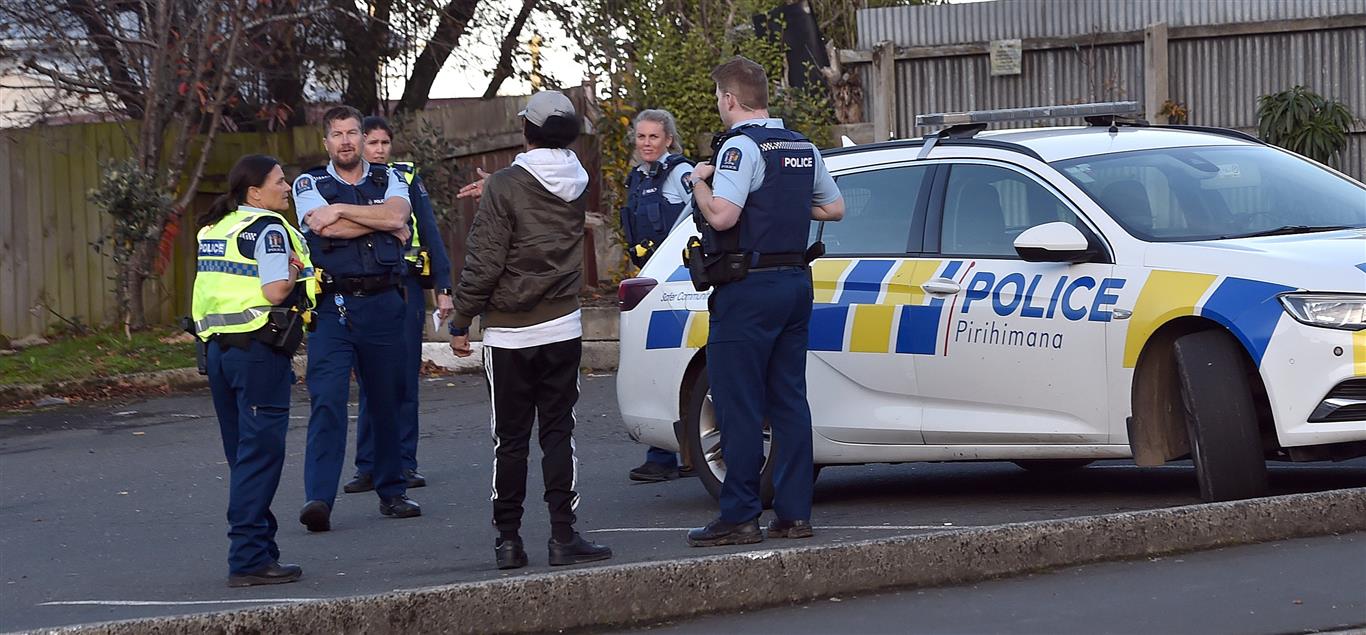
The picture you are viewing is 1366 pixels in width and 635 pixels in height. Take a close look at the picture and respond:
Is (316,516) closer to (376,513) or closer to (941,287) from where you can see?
(376,513)

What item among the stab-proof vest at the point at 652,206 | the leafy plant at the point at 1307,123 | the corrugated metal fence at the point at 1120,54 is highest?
the corrugated metal fence at the point at 1120,54

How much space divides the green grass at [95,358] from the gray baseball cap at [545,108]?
27.8ft

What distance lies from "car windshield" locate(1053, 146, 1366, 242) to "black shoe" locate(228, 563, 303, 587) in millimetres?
3439

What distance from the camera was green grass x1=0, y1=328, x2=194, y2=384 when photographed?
14.0 m

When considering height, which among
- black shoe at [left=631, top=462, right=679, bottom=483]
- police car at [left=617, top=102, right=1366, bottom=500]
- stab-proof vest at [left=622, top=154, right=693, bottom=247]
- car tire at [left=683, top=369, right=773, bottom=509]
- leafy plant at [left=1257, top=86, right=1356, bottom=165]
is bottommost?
black shoe at [left=631, top=462, right=679, bottom=483]

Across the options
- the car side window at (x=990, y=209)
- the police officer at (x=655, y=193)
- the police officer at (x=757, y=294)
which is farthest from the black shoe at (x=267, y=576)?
the car side window at (x=990, y=209)

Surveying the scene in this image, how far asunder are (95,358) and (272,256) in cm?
849

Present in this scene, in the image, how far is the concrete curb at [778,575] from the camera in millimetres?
5441

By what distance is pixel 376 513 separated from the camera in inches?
338

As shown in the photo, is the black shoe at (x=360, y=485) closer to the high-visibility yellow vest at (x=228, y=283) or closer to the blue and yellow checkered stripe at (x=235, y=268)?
the high-visibility yellow vest at (x=228, y=283)

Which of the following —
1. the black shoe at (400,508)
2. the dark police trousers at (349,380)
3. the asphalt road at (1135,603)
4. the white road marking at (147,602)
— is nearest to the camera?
the asphalt road at (1135,603)

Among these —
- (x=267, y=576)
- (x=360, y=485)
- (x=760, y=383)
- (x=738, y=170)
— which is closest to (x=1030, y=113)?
(x=738, y=170)

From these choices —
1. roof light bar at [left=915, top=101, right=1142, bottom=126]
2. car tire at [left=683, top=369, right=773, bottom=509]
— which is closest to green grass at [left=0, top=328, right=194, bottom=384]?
car tire at [left=683, top=369, right=773, bottom=509]

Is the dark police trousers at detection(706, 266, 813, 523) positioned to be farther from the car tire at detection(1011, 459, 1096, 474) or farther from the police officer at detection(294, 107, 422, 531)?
the police officer at detection(294, 107, 422, 531)
